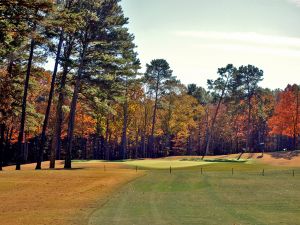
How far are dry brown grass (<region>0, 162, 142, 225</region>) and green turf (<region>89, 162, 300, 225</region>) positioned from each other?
1048 mm

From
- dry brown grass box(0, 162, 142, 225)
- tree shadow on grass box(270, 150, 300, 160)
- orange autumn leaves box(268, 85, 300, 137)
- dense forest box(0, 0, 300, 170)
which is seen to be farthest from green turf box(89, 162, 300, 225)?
orange autumn leaves box(268, 85, 300, 137)

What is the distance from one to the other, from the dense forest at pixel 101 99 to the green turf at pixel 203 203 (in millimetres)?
12056

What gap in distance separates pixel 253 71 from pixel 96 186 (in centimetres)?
6508

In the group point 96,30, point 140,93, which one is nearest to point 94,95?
point 96,30

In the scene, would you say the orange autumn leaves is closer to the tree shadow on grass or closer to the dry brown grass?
the tree shadow on grass

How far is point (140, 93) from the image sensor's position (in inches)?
3332

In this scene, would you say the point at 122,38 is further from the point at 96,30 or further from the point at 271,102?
the point at 271,102

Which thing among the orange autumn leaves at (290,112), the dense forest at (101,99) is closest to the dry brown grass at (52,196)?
the dense forest at (101,99)

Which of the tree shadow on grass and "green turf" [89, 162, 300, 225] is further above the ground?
the tree shadow on grass

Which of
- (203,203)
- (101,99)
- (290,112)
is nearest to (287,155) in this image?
(290,112)

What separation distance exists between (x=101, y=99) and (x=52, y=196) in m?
23.1

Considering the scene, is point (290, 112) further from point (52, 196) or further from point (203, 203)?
point (52, 196)

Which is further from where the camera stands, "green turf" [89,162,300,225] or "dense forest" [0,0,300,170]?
"dense forest" [0,0,300,170]

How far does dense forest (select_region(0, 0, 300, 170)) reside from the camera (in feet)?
130
